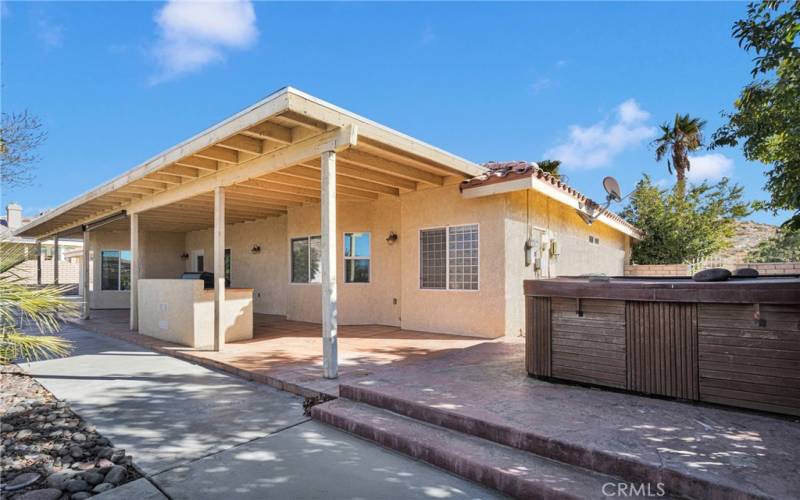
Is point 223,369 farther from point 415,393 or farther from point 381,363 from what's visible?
point 415,393

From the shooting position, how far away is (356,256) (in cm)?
1030

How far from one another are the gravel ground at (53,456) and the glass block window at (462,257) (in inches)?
246

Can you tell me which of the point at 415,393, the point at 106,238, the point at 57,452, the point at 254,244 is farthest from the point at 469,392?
the point at 106,238

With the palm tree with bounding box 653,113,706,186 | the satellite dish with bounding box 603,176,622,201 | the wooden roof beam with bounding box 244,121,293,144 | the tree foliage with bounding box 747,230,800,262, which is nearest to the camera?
the wooden roof beam with bounding box 244,121,293,144

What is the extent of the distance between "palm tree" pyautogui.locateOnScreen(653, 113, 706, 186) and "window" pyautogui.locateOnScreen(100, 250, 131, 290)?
26.2 metres

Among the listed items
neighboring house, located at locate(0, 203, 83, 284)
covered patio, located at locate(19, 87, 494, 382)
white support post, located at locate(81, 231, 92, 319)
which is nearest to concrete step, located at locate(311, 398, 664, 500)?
covered patio, located at locate(19, 87, 494, 382)

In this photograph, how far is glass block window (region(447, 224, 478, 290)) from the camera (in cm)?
818

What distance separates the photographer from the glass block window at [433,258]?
8641 millimetres

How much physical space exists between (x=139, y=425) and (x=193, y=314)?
4.09 m

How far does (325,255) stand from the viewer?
5.25m

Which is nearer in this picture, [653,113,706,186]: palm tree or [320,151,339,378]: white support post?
[320,151,339,378]: white support post

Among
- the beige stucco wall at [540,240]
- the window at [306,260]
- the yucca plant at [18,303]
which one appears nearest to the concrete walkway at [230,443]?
the yucca plant at [18,303]

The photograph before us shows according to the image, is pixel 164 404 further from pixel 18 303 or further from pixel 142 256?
pixel 142 256

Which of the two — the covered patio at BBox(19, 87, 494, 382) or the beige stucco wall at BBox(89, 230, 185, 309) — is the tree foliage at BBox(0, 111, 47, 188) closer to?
the covered patio at BBox(19, 87, 494, 382)
